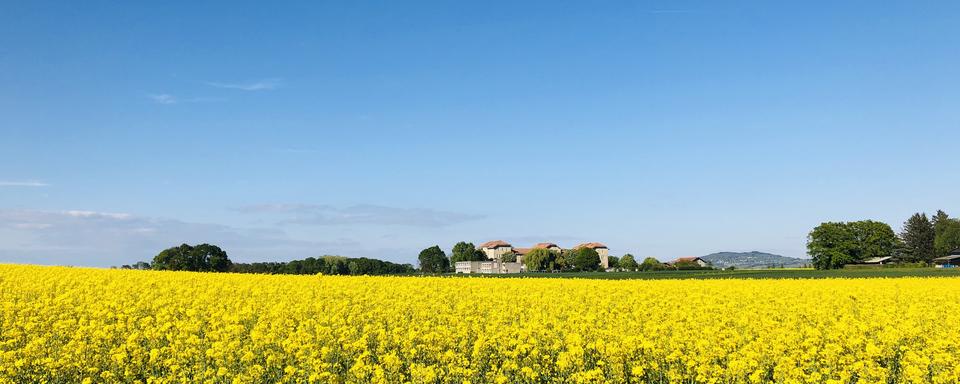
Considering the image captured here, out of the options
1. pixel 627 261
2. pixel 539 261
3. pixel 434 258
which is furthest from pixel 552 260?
pixel 434 258

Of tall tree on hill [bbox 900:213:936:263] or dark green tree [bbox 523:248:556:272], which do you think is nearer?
tall tree on hill [bbox 900:213:936:263]

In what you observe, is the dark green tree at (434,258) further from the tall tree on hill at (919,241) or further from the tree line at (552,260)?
the tall tree on hill at (919,241)

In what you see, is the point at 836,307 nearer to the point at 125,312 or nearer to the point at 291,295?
the point at 291,295

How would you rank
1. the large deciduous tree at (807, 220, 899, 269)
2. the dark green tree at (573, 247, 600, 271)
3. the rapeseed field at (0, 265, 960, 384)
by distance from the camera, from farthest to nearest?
1. the dark green tree at (573, 247, 600, 271)
2. the large deciduous tree at (807, 220, 899, 269)
3. the rapeseed field at (0, 265, 960, 384)

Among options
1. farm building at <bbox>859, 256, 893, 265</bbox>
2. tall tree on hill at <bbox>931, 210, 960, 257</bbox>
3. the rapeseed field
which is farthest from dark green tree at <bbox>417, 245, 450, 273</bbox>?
the rapeseed field

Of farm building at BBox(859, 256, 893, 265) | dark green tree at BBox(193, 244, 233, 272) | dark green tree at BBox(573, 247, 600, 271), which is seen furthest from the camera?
dark green tree at BBox(573, 247, 600, 271)

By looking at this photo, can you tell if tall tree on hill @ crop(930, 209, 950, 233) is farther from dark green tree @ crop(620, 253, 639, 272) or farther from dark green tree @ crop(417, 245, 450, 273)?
dark green tree @ crop(417, 245, 450, 273)

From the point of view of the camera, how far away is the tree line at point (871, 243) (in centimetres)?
12425

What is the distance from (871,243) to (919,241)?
87.0 feet

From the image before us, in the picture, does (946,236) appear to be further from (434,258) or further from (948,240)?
(434,258)

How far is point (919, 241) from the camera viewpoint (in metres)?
151

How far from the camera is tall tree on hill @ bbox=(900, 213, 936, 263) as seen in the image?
14675 cm

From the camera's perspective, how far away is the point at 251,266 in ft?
199

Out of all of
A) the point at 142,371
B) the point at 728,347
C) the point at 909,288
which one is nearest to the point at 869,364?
the point at 728,347
